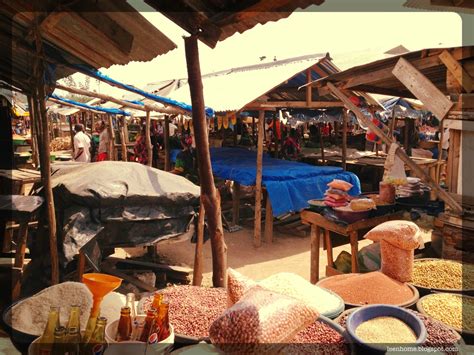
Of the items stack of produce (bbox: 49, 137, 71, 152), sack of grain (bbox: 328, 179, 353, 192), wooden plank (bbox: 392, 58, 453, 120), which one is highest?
wooden plank (bbox: 392, 58, 453, 120)

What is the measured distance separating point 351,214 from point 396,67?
1.61 meters

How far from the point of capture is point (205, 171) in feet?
9.55

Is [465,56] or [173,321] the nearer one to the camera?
[173,321]

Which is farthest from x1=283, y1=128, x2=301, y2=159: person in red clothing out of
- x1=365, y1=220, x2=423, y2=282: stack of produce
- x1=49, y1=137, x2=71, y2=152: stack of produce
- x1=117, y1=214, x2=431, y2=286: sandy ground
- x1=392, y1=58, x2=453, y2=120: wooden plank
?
x1=49, y1=137, x2=71, y2=152: stack of produce

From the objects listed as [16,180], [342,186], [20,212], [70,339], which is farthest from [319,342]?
[16,180]

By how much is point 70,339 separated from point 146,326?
0.32 m

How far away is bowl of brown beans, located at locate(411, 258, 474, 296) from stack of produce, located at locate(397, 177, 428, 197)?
5.45 ft

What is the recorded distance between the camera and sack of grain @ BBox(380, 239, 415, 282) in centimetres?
294

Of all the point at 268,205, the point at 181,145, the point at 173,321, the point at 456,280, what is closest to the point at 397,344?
the point at 173,321

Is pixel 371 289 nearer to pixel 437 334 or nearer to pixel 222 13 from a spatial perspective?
pixel 437 334

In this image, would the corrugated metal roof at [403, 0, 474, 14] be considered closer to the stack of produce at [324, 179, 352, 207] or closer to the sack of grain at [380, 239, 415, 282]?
the sack of grain at [380, 239, 415, 282]

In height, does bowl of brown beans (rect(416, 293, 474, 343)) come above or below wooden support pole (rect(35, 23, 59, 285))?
below

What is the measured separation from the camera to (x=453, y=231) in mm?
3760

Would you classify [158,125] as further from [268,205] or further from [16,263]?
[16,263]
